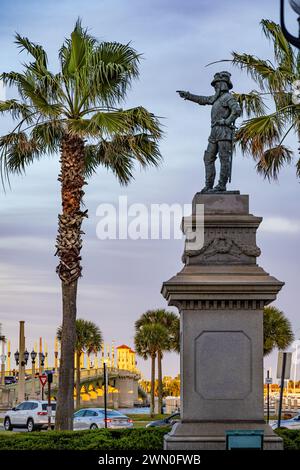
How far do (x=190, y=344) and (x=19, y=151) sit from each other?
1368cm

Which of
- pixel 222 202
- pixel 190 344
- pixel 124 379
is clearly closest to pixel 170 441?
pixel 190 344

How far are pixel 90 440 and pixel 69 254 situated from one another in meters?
8.92

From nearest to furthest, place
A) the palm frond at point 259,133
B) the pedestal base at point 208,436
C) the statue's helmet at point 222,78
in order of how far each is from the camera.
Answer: the pedestal base at point 208,436 < the statue's helmet at point 222,78 < the palm frond at point 259,133

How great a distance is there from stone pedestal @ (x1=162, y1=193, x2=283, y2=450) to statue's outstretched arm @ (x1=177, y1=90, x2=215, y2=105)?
9.17ft

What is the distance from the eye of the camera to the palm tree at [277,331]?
53.4 metres

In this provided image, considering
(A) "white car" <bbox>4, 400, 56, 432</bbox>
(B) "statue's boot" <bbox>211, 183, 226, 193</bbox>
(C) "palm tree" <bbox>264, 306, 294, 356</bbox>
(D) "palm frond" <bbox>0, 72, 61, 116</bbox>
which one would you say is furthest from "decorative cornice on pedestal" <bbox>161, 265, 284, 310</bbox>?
(C) "palm tree" <bbox>264, 306, 294, 356</bbox>

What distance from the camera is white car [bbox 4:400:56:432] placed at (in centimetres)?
4072

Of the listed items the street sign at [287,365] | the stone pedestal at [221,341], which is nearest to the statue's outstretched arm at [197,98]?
the stone pedestal at [221,341]

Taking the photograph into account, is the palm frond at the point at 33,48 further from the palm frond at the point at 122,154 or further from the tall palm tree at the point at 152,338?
the tall palm tree at the point at 152,338

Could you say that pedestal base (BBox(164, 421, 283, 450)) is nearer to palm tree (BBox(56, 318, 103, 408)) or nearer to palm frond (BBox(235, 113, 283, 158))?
palm frond (BBox(235, 113, 283, 158))

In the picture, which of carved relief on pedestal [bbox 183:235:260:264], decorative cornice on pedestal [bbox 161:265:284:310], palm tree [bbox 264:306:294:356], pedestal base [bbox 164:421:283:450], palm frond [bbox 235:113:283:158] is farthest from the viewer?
palm tree [bbox 264:306:294:356]

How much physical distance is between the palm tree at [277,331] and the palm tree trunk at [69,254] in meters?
28.7

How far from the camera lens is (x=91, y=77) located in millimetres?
25906

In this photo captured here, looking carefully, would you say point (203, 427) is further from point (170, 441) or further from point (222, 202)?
point (222, 202)
